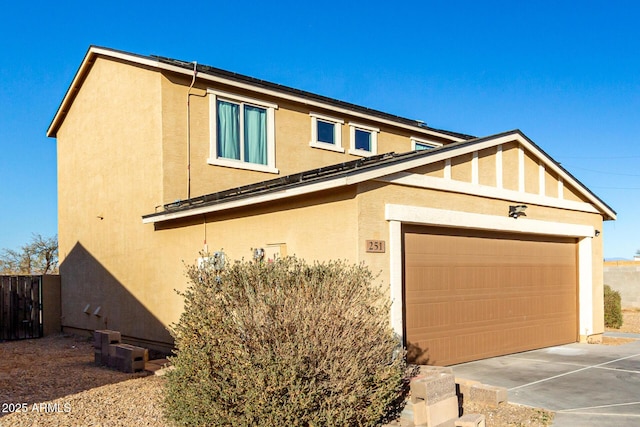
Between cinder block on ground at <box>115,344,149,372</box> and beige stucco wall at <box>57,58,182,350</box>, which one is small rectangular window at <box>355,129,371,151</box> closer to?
beige stucco wall at <box>57,58,182,350</box>

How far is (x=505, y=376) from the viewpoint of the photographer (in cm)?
935

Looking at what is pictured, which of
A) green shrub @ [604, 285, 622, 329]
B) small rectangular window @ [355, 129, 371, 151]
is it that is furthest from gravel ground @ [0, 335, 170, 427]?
green shrub @ [604, 285, 622, 329]

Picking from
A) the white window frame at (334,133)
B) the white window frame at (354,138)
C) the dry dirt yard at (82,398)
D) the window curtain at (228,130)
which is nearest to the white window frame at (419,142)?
the white window frame at (354,138)

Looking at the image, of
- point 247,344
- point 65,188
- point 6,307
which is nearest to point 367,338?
point 247,344

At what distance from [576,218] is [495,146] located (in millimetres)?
3761

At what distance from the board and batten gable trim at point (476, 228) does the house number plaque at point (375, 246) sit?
0.22 meters

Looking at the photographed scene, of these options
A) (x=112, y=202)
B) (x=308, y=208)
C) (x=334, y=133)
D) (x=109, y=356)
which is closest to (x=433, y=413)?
(x=308, y=208)

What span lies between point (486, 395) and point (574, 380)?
2528 mm

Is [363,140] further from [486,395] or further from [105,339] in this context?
[486,395]

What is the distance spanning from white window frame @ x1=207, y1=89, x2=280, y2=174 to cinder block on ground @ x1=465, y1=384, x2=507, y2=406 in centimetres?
862

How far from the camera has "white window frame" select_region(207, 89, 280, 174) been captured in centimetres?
1381

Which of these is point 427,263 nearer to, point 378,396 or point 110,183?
point 378,396

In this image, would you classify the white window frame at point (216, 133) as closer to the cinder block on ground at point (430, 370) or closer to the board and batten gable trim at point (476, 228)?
the board and batten gable trim at point (476, 228)

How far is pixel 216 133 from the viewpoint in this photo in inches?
548
